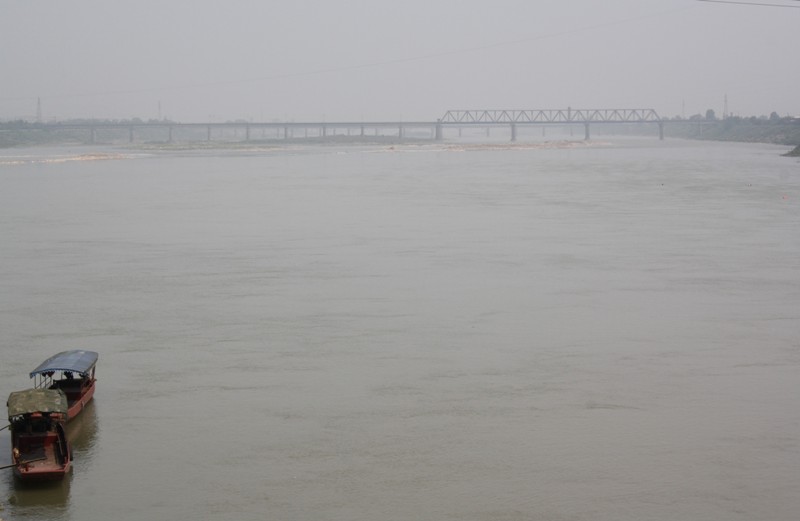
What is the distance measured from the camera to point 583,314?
13320 mm

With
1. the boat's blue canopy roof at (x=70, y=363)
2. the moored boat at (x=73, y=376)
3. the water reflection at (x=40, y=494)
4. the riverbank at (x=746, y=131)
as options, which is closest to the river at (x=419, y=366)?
the water reflection at (x=40, y=494)

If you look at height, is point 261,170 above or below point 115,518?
above

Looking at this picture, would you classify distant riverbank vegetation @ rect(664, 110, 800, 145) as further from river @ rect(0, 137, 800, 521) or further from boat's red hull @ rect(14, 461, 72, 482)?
boat's red hull @ rect(14, 461, 72, 482)

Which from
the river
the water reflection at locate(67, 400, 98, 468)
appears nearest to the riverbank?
the river

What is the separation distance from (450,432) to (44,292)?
8.77 m

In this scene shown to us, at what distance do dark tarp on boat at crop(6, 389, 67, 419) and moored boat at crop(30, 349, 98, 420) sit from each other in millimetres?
673

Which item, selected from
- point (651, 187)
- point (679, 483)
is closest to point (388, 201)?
point (651, 187)

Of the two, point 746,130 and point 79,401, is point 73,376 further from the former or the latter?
point 746,130

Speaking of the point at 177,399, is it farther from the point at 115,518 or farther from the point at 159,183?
the point at 159,183

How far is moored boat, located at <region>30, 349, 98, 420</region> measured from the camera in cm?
935

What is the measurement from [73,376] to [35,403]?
166 cm

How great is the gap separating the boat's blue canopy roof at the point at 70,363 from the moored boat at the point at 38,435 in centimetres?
100

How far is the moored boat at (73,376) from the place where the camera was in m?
9.35

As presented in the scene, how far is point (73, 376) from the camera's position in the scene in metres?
9.91
